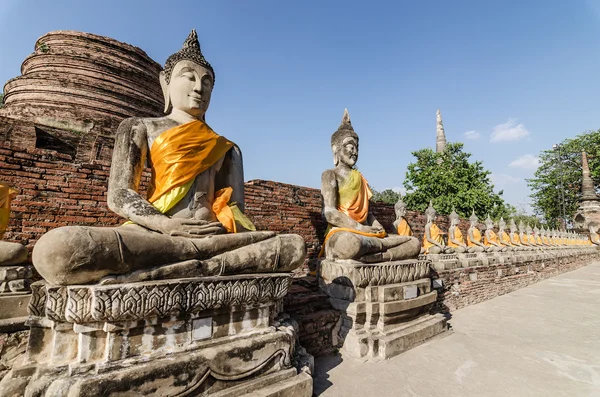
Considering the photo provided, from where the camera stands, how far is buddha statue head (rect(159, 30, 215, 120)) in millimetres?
2865

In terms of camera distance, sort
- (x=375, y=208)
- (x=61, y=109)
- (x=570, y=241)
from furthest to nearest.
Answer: (x=570, y=241)
(x=61, y=109)
(x=375, y=208)

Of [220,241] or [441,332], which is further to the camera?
[441,332]

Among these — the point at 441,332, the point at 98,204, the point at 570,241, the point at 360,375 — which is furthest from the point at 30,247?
the point at 570,241

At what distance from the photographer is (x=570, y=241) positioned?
21.5m

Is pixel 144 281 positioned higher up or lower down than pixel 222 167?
lower down

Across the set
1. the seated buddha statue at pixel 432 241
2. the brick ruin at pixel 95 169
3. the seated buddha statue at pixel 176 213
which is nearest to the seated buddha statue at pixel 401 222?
the brick ruin at pixel 95 169

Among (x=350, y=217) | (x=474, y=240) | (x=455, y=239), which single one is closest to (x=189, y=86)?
(x=350, y=217)

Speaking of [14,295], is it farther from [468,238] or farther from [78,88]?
[468,238]

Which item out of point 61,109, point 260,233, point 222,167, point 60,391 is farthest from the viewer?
point 61,109

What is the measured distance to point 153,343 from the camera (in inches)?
78.7

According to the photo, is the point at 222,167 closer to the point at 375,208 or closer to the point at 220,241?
the point at 220,241

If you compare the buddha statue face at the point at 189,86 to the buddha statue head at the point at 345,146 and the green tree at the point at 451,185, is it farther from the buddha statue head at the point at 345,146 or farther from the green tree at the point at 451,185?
the green tree at the point at 451,185

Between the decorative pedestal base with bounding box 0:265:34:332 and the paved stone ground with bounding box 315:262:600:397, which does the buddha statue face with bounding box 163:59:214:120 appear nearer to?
the decorative pedestal base with bounding box 0:265:34:332

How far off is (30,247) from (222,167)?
319 cm
